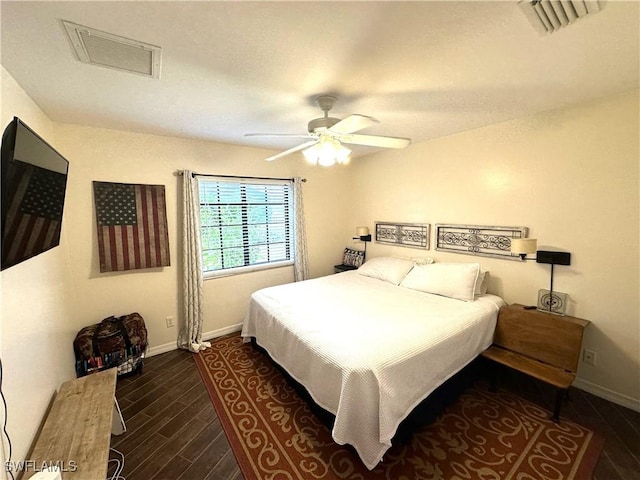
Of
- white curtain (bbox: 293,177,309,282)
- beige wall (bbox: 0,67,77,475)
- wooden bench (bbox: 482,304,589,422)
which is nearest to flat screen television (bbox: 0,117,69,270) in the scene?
beige wall (bbox: 0,67,77,475)

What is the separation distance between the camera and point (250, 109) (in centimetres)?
209

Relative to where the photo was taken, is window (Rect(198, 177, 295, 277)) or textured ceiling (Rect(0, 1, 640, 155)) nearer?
textured ceiling (Rect(0, 1, 640, 155))

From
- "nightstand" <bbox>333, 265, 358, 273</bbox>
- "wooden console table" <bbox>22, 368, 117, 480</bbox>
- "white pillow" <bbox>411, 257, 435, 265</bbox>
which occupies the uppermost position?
"white pillow" <bbox>411, 257, 435, 265</bbox>

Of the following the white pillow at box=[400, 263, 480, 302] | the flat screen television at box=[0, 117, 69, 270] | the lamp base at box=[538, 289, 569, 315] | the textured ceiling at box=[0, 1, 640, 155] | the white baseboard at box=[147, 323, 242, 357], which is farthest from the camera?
the white baseboard at box=[147, 323, 242, 357]

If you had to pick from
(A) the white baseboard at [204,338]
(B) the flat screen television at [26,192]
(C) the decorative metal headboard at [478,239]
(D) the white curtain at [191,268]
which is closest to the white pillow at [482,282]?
(C) the decorative metal headboard at [478,239]

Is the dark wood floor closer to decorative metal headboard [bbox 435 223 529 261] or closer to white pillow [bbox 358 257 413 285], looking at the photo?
decorative metal headboard [bbox 435 223 529 261]

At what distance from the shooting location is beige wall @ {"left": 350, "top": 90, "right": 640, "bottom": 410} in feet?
6.42

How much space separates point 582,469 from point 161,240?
3.79m

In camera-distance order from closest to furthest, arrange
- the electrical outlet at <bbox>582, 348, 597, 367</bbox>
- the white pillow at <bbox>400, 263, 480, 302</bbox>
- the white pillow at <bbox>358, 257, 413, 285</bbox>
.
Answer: the electrical outlet at <bbox>582, 348, 597, 367</bbox> < the white pillow at <bbox>400, 263, 480, 302</bbox> < the white pillow at <bbox>358, 257, 413, 285</bbox>

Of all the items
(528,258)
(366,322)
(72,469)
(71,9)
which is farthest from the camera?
(528,258)

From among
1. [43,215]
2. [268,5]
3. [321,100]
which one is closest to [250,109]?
[321,100]

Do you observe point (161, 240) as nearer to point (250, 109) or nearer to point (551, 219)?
point (250, 109)

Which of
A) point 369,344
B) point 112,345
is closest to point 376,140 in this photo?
point 369,344

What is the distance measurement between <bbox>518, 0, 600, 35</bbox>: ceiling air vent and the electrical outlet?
8.05ft
